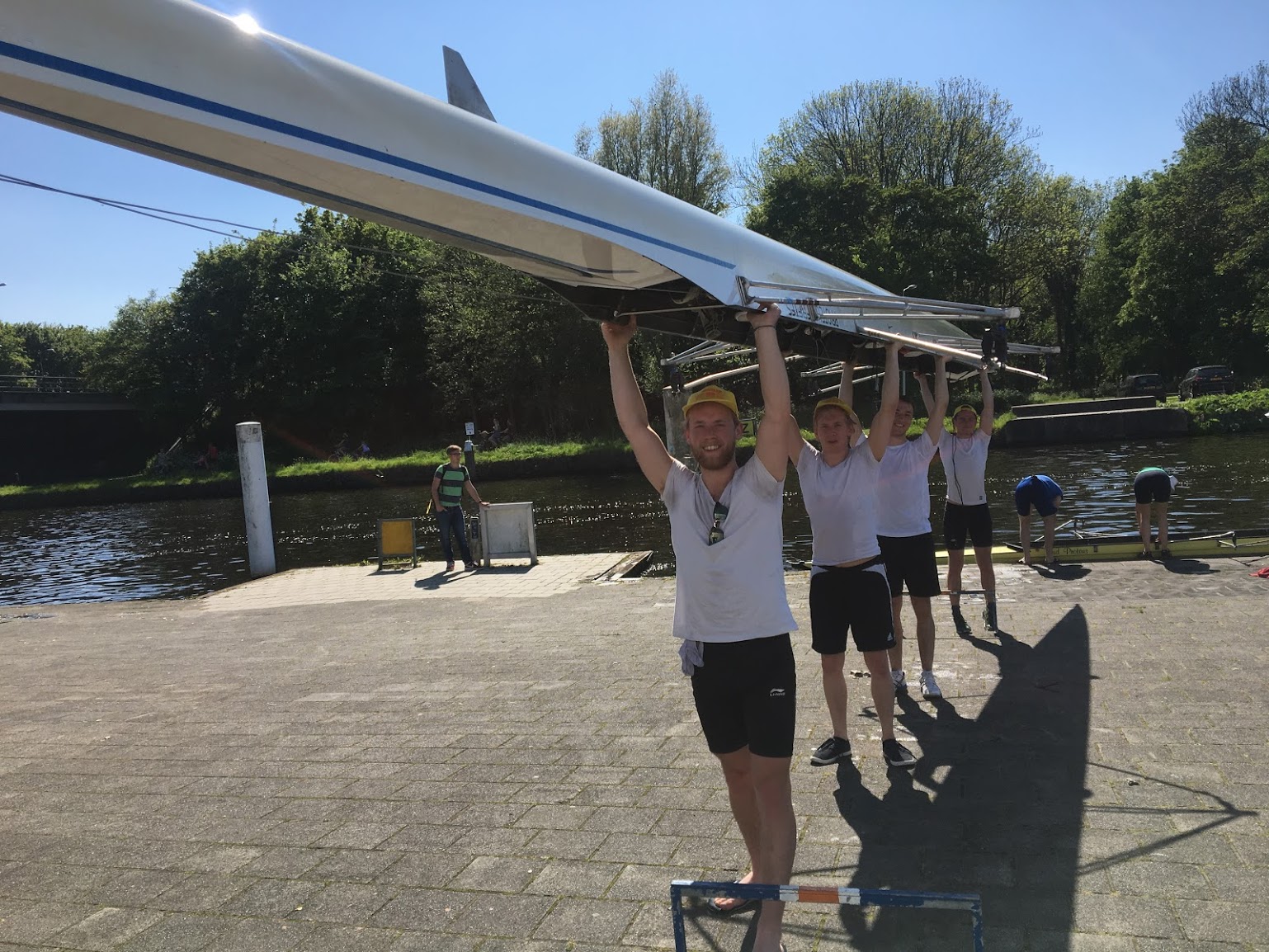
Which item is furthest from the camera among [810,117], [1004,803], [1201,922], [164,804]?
[810,117]

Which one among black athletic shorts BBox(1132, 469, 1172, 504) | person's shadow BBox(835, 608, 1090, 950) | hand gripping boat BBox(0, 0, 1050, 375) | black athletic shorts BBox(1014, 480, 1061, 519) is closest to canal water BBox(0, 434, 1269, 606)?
black athletic shorts BBox(1014, 480, 1061, 519)

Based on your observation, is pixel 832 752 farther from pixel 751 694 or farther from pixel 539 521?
pixel 539 521

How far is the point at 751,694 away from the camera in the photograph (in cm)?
333

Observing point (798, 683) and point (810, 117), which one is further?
point (810, 117)

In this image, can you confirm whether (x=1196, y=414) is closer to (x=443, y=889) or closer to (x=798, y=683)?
(x=798, y=683)

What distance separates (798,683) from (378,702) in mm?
3162

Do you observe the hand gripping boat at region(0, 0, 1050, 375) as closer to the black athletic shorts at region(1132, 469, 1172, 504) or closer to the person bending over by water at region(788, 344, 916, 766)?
the person bending over by water at region(788, 344, 916, 766)

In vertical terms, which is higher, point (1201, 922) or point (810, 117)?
point (810, 117)

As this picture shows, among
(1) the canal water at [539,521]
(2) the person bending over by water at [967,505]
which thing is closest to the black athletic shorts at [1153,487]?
(2) the person bending over by water at [967,505]

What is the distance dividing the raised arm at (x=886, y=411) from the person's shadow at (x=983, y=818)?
68.2 inches

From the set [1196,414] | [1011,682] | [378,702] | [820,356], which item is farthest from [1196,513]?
[1196,414]

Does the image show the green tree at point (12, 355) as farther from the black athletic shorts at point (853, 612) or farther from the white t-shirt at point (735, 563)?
the white t-shirt at point (735, 563)

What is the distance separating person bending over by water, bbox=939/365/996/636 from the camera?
8.00 m

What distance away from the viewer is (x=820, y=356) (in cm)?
597
